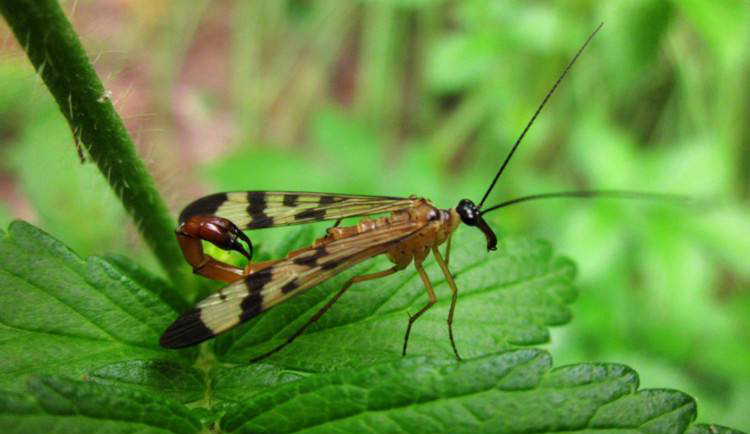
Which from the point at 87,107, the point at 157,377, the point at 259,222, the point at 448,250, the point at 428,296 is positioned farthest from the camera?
the point at 259,222

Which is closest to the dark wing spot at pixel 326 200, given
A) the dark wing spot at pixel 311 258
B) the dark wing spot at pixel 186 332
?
the dark wing spot at pixel 311 258

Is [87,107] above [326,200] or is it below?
below

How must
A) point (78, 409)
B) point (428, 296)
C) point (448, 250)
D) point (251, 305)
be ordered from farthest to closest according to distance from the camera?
point (448, 250) < point (428, 296) < point (251, 305) < point (78, 409)

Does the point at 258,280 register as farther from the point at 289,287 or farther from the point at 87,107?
the point at 87,107

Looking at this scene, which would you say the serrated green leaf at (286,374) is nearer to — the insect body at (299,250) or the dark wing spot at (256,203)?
the insect body at (299,250)

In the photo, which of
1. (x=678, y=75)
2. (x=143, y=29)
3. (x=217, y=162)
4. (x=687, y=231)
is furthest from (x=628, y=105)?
(x=143, y=29)

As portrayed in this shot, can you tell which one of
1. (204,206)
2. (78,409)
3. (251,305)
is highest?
(204,206)

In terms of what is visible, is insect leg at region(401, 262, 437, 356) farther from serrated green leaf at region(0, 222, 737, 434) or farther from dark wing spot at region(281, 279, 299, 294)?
dark wing spot at region(281, 279, 299, 294)

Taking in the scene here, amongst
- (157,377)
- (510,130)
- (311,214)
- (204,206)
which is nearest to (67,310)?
(157,377)
